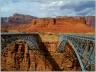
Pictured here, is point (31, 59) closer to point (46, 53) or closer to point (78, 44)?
point (46, 53)

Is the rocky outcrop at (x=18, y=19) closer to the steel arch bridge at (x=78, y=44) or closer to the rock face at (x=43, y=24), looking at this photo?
the rock face at (x=43, y=24)

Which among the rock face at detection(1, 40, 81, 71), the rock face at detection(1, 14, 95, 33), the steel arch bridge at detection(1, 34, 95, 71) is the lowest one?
the rock face at detection(1, 40, 81, 71)

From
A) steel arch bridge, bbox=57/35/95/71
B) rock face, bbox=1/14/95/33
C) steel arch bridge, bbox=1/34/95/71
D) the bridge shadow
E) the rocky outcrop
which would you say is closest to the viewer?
steel arch bridge, bbox=57/35/95/71

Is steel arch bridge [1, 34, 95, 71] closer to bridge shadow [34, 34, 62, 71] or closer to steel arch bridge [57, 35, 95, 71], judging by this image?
steel arch bridge [57, 35, 95, 71]

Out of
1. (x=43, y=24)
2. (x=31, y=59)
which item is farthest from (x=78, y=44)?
(x=31, y=59)

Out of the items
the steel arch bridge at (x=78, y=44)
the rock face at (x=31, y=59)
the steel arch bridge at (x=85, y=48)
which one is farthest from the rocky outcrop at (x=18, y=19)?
the steel arch bridge at (x=85, y=48)

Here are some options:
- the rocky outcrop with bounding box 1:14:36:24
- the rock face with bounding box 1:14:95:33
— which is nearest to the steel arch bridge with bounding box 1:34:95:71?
the rock face with bounding box 1:14:95:33

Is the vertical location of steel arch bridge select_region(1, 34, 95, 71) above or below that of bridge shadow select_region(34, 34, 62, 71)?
above
